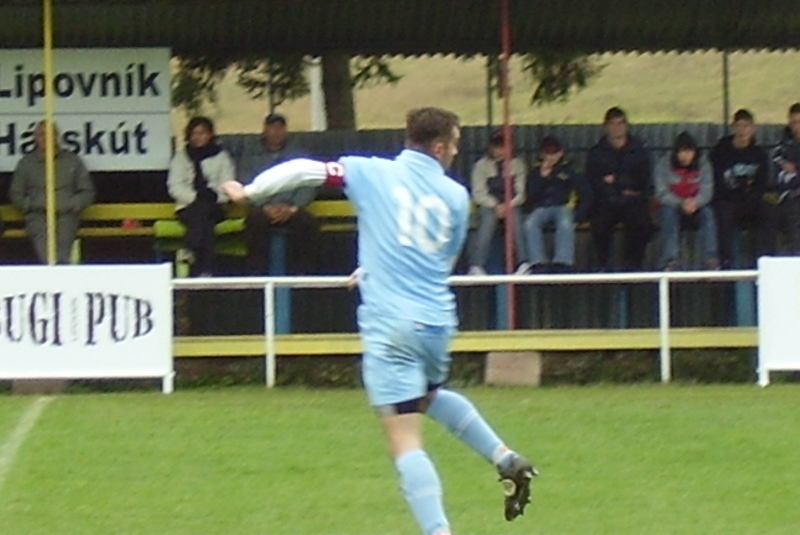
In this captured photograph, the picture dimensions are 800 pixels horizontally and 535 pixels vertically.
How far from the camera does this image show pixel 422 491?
7012 mm

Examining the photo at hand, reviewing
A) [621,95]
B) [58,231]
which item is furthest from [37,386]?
[621,95]

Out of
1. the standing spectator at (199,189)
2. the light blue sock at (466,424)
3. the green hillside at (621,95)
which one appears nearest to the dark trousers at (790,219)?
the standing spectator at (199,189)

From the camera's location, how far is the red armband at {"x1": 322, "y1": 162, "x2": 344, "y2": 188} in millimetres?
6902

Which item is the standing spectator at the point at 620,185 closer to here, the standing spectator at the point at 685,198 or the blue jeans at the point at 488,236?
the standing spectator at the point at 685,198

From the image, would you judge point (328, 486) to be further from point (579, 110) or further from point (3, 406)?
point (579, 110)

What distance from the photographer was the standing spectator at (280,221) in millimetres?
14117

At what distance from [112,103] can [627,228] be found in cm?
386

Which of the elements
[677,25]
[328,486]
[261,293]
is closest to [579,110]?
[677,25]

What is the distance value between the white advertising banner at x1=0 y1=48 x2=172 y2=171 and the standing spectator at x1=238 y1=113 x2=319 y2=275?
0.76 metres

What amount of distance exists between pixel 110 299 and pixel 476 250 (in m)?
2.80

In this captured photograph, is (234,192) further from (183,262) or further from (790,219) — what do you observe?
(790,219)

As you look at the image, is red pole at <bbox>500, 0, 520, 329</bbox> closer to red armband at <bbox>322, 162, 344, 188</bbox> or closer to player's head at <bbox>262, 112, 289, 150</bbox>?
player's head at <bbox>262, 112, 289, 150</bbox>

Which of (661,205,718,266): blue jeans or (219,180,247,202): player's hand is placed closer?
(219,180,247,202): player's hand

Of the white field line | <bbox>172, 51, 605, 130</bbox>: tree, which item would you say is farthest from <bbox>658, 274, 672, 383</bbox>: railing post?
the white field line
